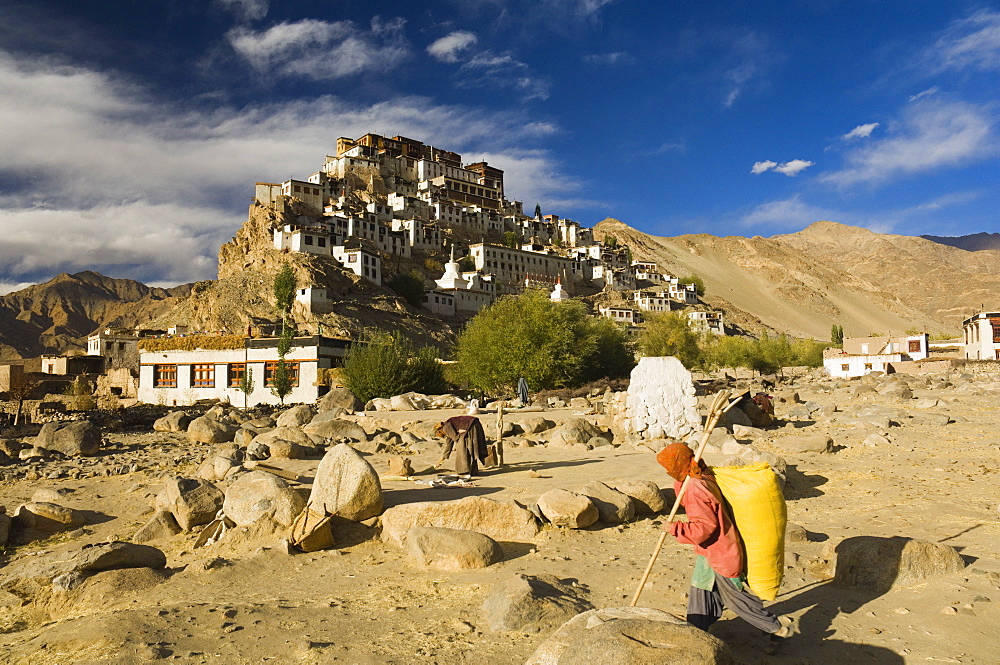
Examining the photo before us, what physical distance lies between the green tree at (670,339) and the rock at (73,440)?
4152cm

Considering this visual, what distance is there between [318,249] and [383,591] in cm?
8090

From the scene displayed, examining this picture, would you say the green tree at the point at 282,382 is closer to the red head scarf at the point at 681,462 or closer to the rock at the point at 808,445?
the rock at the point at 808,445

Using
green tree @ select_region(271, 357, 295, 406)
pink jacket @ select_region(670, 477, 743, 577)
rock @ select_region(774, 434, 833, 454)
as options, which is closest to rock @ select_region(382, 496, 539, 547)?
pink jacket @ select_region(670, 477, 743, 577)

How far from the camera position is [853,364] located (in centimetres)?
7106

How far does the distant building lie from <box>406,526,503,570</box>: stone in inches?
2896

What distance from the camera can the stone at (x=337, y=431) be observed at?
22.0 m

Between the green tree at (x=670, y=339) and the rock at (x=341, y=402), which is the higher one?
the green tree at (x=670, y=339)

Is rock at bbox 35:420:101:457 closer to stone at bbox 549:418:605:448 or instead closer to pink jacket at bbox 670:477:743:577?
stone at bbox 549:418:605:448

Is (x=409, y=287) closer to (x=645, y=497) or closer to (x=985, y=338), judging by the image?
(x=985, y=338)

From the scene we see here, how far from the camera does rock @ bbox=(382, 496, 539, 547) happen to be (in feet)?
30.5

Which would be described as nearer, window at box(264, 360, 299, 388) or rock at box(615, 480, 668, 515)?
rock at box(615, 480, 668, 515)

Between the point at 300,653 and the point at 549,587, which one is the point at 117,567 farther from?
the point at 549,587

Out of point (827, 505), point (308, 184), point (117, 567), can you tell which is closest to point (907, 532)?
point (827, 505)

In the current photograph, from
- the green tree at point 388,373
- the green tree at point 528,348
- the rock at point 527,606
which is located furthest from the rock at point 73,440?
the rock at point 527,606
